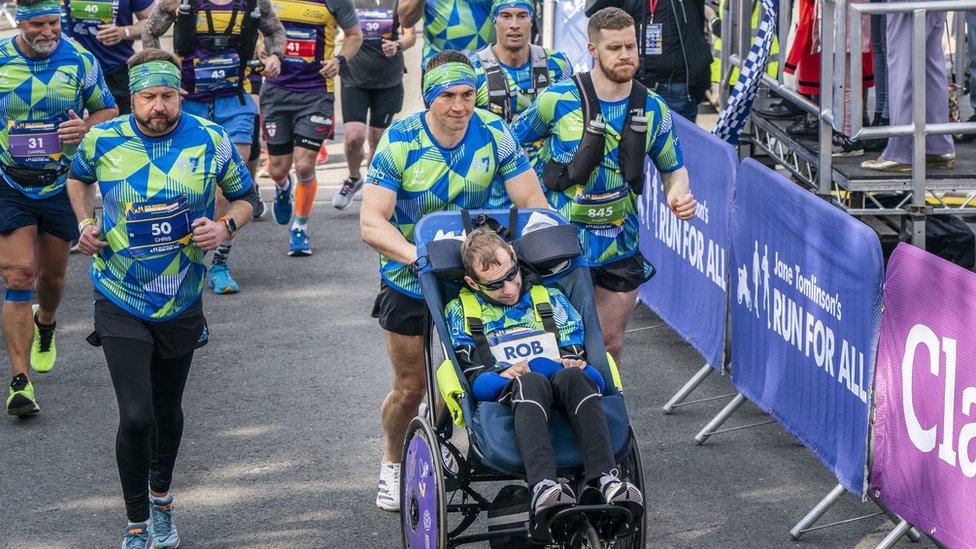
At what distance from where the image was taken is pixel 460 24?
10414mm

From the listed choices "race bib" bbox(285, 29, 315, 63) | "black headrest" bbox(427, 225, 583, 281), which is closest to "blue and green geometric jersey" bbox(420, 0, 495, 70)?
"race bib" bbox(285, 29, 315, 63)

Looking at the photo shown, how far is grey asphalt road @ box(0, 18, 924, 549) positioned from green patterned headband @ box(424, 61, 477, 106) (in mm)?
1968

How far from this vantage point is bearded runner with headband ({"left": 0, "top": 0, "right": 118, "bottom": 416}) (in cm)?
789

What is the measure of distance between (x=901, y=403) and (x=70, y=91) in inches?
184

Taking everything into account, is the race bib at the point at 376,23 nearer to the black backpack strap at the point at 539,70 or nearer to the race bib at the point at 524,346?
the black backpack strap at the point at 539,70

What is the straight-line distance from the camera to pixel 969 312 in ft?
17.3

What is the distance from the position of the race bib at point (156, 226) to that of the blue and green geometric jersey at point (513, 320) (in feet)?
4.04

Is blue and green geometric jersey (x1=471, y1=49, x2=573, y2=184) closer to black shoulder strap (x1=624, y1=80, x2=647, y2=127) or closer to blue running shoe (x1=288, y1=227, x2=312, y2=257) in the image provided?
black shoulder strap (x1=624, y1=80, x2=647, y2=127)

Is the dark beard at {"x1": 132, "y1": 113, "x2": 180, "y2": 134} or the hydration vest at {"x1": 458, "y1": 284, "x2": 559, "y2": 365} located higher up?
the dark beard at {"x1": 132, "y1": 113, "x2": 180, "y2": 134}

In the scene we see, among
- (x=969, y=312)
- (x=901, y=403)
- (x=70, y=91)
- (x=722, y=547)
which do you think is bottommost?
(x=722, y=547)

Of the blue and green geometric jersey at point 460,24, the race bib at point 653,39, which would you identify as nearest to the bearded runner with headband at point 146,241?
the blue and green geometric jersey at point 460,24

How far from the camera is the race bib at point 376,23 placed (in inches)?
482

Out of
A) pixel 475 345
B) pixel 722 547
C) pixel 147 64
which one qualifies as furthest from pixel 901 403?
pixel 147 64

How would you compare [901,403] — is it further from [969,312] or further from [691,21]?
[691,21]
